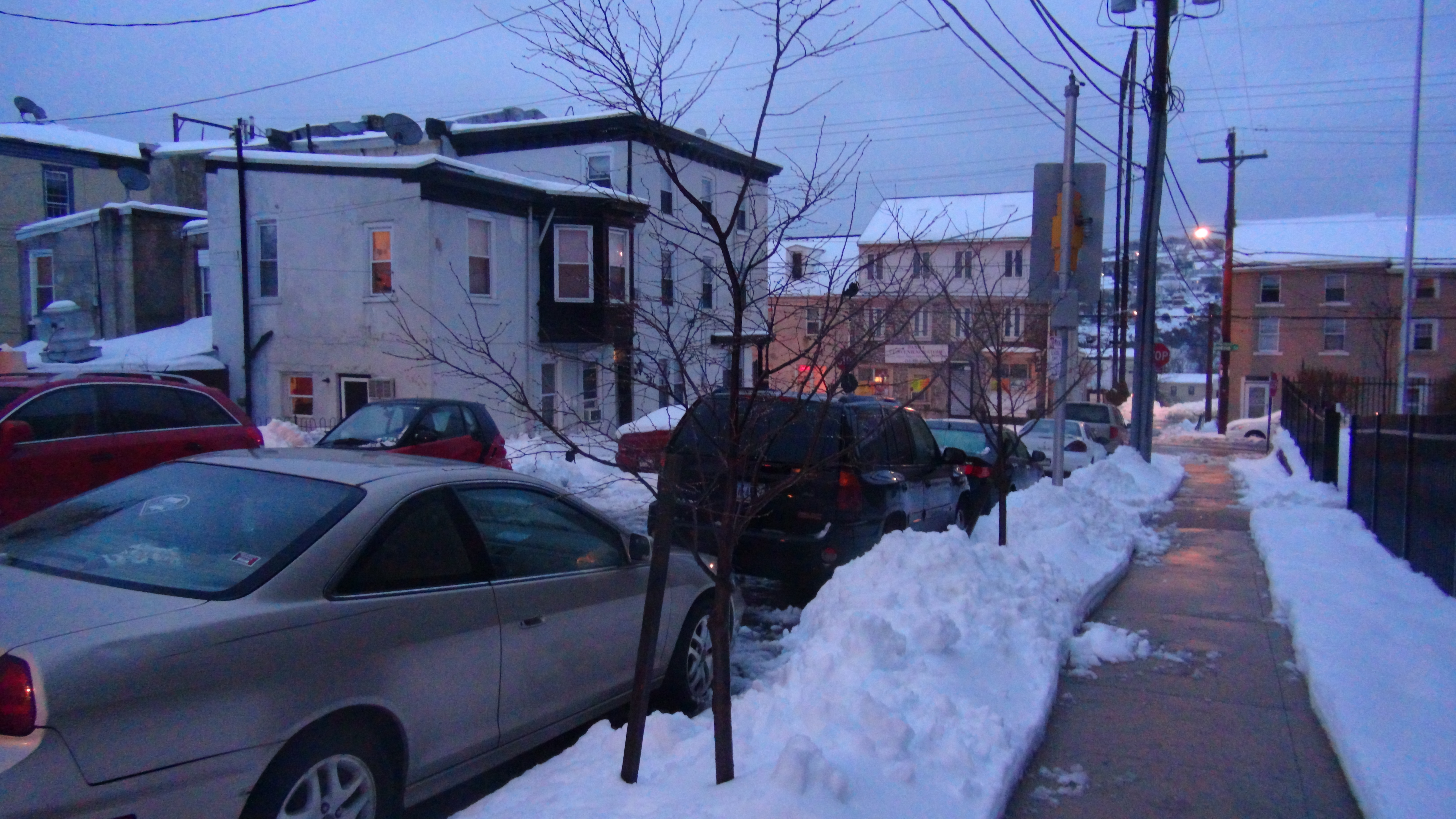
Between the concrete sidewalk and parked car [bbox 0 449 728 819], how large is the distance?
215cm

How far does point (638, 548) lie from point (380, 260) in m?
19.1

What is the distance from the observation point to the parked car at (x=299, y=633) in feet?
9.05

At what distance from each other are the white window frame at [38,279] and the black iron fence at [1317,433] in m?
34.0

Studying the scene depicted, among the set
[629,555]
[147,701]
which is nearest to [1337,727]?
[629,555]

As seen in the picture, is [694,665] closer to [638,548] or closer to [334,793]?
[638,548]

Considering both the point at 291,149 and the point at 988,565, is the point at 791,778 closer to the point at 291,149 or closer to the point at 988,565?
the point at 988,565

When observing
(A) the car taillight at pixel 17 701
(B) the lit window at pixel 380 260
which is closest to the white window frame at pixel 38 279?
(B) the lit window at pixel 380 260

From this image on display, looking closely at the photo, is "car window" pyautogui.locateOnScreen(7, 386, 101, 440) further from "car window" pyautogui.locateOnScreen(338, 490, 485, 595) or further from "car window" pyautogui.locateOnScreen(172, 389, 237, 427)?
"car window" pyautogui.locateOnScreen(338, 490, 485, 595)

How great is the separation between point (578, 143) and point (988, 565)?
24519 millimetres

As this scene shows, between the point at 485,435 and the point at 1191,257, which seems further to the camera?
the point at 1191,257

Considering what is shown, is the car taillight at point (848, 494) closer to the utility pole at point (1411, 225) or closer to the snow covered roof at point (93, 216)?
the utility pole at point (1411, 225)

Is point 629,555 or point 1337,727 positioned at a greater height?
point 629,555

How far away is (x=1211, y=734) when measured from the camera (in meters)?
4.97

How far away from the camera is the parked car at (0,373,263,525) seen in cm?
781
